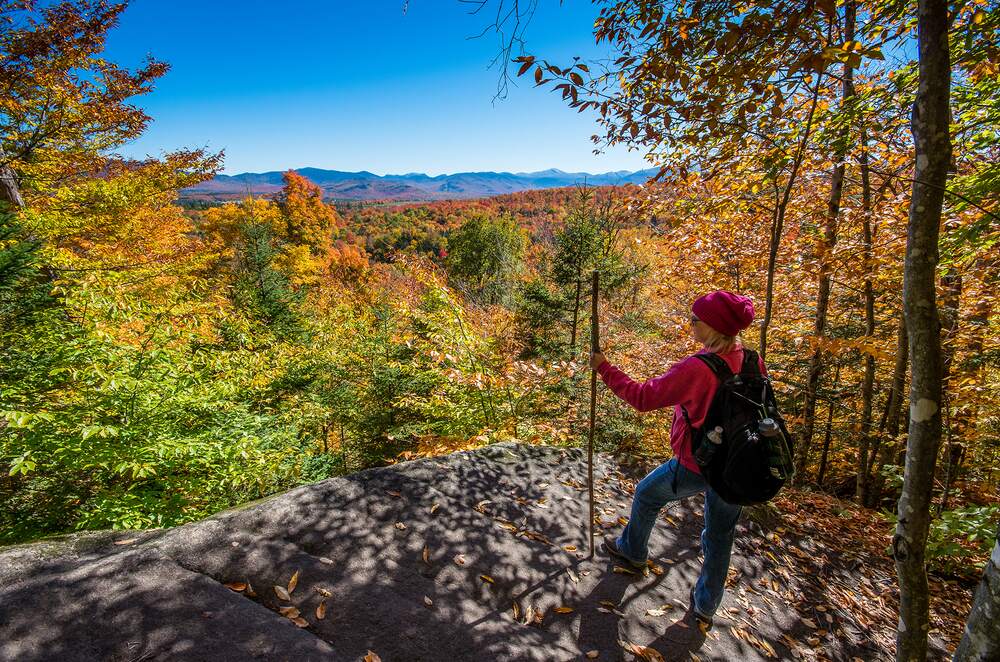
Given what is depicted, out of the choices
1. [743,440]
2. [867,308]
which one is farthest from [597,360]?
[867,308]

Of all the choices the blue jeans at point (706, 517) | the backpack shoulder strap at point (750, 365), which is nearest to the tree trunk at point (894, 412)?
the backpack shoulder strap at point (750, 365)

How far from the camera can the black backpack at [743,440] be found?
2311 mm

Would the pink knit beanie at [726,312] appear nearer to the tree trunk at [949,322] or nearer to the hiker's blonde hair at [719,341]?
the hiker's blonde hair at [719,341]

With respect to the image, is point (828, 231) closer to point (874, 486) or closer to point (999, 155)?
point (999, 155)

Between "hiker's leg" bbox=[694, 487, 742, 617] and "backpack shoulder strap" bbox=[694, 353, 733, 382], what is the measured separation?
82cm

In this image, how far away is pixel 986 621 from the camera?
5.12 feet

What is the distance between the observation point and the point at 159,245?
47.7ft

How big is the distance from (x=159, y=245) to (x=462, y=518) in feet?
55.6

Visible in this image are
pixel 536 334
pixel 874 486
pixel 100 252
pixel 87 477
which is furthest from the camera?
pixel 536 334

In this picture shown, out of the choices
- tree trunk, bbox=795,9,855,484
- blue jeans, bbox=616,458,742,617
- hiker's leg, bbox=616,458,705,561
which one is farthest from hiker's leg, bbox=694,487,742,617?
tree trunk, bbox=795,9,855,484

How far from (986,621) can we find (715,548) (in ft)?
4.38

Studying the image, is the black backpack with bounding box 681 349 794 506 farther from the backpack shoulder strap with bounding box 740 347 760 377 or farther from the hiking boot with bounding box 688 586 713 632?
the hiking boot with bounding box 688 586 713 632

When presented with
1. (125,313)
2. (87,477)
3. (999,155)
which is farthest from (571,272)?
(87,477)

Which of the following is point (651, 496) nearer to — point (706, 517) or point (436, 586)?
point (706, 517)
